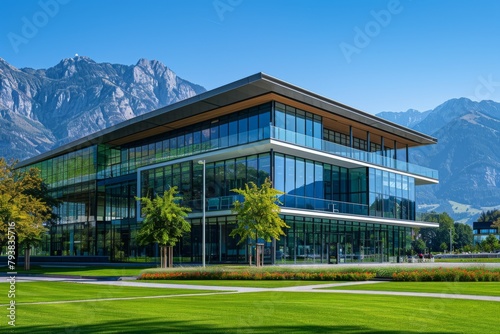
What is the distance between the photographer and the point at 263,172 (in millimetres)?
44281

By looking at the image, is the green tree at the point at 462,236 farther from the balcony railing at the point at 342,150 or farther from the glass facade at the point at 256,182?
the glass facade at the point at 256,182

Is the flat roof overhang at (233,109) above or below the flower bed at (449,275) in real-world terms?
above

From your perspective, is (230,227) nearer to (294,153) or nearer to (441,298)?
(294,153)

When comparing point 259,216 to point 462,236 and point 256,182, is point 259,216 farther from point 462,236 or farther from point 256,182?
point 462,236

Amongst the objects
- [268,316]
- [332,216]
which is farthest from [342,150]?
[268,316]

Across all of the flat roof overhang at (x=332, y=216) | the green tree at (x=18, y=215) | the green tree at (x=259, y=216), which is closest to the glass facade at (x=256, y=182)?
the flat roof overhang at (x=332, y=216)

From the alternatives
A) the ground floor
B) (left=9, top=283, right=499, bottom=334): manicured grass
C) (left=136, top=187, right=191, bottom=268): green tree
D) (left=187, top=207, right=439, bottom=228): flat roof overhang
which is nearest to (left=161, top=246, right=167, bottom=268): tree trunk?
(left=136, top=187, right=191, bottom=268): green tree

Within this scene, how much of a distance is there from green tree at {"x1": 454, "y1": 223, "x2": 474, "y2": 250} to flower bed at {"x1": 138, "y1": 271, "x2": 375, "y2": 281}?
5946 inches

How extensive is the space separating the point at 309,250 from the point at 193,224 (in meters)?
10.1

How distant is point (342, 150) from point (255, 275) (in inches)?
834

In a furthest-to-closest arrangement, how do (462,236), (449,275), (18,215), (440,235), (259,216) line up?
(462,236)
(440,235)
(18,215)
(259,216)
(449,275)

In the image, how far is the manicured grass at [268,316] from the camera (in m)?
11.6

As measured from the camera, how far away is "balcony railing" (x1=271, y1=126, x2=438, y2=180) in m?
43.2

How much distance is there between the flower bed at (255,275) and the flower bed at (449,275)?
7.42ft
